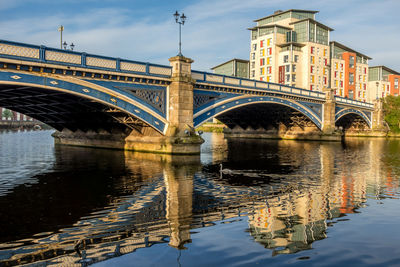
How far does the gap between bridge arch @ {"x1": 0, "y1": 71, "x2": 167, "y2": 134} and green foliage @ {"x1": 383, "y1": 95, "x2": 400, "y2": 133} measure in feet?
249

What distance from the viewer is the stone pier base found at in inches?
1259

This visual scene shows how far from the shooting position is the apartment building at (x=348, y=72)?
96938mm

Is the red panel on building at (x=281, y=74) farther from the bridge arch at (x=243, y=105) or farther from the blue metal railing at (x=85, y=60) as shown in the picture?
the blue metal railing at (x=85, y=60)

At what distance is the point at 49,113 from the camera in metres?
38.8

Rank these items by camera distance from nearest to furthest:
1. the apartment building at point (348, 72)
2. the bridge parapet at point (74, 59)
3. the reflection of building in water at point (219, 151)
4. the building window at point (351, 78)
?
1. the bridge parapet at point (74, 59)
2. the reflection of building in water at point (219, 151)
3. the apartment building at point (348, 72)
4. the building window at point (351, 78)

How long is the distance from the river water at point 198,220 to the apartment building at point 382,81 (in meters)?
105

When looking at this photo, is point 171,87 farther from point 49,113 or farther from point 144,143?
point 49,113

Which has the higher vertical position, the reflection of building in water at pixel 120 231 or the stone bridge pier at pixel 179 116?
the stone bridge pier at pixel 179 116

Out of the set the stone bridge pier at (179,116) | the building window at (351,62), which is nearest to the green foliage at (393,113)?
the building window at (351,62)

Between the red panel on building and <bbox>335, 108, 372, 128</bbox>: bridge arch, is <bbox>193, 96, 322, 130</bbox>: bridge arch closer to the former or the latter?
<bbox>335, 108, 372, 128</bbox>: bridge arch

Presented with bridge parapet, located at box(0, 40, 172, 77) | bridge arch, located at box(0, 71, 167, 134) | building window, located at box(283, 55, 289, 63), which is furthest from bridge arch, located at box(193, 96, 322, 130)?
building window, located at box(283, 55, 289, 63)

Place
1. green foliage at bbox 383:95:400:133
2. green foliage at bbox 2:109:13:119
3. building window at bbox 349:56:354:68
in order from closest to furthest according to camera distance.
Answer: green foliage at bbox 383:95:400:133 → building window at bbox 349:56:354:68 → green foliage at bbox 2:109:13:119

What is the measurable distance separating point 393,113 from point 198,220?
91.4m

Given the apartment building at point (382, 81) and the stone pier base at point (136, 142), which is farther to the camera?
the apartment building at point (382, 81)
